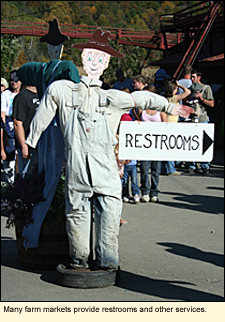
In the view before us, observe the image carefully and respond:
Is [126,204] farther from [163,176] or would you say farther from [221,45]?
[221,45]

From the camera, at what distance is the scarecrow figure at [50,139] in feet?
16.2

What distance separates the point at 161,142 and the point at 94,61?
943 millimetres

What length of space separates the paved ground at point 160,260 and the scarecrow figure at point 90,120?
955 millimetres

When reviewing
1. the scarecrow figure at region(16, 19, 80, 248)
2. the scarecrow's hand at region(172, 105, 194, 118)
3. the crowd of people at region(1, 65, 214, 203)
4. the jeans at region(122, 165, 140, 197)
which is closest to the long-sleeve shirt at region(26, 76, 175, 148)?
the scarecrow's hand at region(172, 105, 194, 118)

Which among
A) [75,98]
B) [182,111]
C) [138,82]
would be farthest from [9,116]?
[182,111]

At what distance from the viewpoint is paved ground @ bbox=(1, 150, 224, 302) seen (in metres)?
4.75

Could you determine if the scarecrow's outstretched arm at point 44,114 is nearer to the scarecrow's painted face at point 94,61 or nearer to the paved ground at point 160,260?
the scarecrow's painted face at point 94,61

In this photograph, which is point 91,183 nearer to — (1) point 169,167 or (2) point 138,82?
(2) point 138,82

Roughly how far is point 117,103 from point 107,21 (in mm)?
86791

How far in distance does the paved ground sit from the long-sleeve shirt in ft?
5.04

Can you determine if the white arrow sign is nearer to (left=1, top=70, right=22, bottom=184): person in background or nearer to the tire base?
the tire base

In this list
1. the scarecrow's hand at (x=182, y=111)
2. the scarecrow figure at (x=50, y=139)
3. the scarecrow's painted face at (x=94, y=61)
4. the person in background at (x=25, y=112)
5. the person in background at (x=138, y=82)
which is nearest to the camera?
the scarecrow's hand at (x=182, y=111)

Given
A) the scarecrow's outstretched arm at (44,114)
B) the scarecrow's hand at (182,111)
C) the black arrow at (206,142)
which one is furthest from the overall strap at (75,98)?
the black arrow at (206,142)

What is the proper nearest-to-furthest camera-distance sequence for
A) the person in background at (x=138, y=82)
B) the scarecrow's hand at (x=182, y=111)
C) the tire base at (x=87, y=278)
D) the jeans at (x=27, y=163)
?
the scarecrow's hand at (x=182, y=111), the tire base at (x=87, y=278), the jeans at (x=27, y=163), the person in background at (x=138, y=82)
